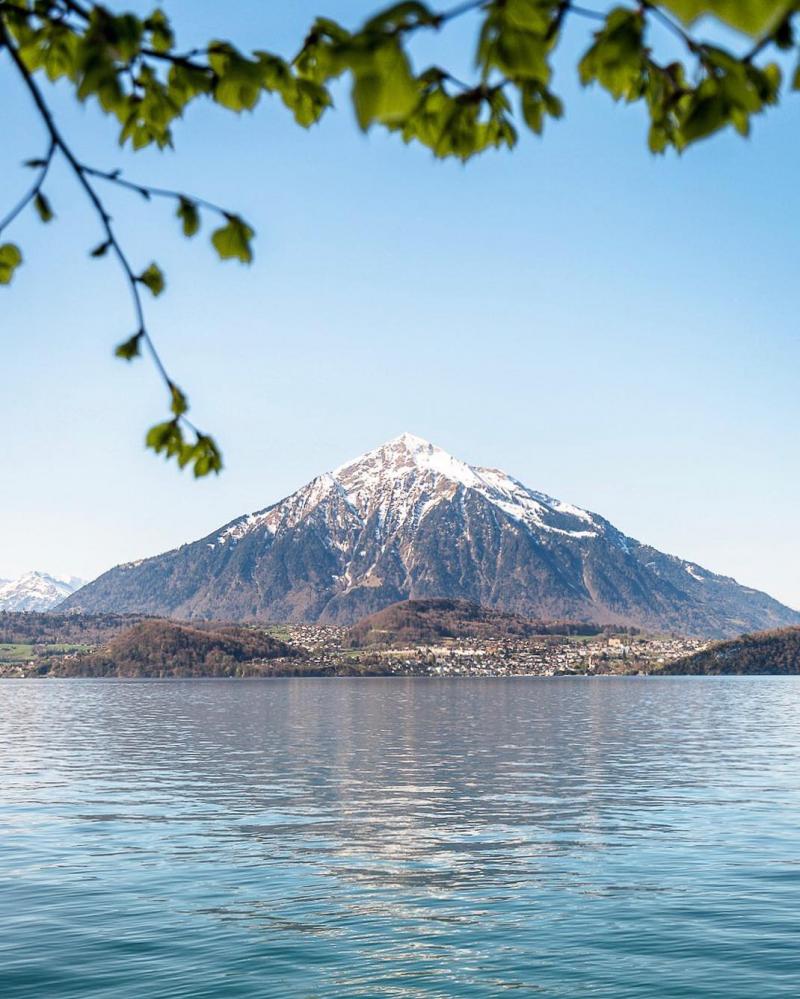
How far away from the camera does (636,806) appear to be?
226 ft

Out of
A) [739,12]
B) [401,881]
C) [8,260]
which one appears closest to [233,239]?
[8,260]

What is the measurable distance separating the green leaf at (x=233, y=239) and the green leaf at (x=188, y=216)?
781 millimetres

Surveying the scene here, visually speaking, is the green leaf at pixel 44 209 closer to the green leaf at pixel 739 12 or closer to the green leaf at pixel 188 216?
the green leaf at pixel 188 216

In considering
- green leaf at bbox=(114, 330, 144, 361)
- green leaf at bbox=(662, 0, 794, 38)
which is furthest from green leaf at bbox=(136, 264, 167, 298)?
green leaf at bbox=(662, 0, 794, 38)

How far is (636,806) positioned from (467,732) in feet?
290

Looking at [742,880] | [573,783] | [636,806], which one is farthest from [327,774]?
[742,880]

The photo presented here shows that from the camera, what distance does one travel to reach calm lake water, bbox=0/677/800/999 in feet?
99.8

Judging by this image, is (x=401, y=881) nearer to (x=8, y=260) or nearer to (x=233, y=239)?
(x=8, y=260)

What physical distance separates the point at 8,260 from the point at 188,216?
9.69 ft

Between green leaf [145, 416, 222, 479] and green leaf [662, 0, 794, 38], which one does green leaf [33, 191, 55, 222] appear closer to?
green leaf [145, 416, 222, 479]

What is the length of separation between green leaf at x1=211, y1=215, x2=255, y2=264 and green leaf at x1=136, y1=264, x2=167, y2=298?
6.27ft

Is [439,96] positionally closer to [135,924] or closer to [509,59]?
[509,59]

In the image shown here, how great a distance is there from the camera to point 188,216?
328 inches

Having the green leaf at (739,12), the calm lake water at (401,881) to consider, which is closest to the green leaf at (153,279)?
the green leaf at (739,12)
